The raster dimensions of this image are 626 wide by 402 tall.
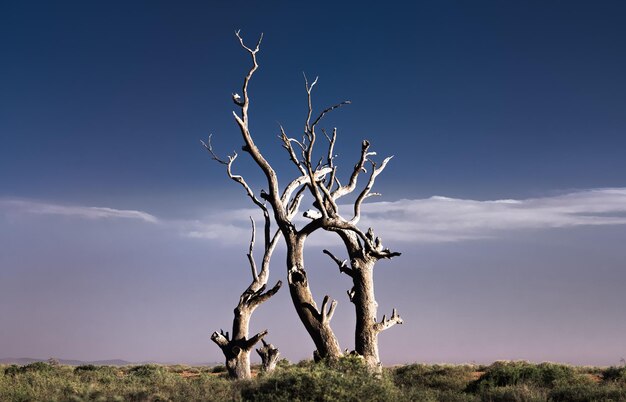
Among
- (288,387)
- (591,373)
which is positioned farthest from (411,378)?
(288,387)

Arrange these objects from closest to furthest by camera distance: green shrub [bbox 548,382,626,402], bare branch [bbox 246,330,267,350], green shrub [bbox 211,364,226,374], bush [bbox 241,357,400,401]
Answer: bush [bbox 241,357,400,401] → green shrub [bbox 548,382,626,402] → bare branch [bbox 246,330,267,350] → green shrub [bbox 211,364,226,374]

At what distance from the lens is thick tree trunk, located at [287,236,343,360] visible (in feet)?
64.1

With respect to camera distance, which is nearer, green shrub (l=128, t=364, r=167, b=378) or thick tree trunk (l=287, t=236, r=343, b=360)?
thick tree trunk (l=287, t=236, r=343, b=360)

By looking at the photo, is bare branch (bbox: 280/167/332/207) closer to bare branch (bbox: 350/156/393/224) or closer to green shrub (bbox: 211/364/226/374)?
bare branch (bbox: 350/156/393/224)

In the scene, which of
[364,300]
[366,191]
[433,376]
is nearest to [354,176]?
[366,191]

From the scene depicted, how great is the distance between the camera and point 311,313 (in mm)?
19734

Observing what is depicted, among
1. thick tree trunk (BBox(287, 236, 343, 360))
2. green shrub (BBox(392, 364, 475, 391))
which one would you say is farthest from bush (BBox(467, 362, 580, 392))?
thick tree trunk (BBox(287, 236, 343, 360))

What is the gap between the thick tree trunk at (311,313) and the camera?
19531 millimetres

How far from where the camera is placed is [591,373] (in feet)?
89.7

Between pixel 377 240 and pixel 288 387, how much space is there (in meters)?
8.18

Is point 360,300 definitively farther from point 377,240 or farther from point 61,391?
point 61,391

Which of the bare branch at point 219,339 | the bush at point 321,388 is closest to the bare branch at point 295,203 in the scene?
the bare branch at point 219,339

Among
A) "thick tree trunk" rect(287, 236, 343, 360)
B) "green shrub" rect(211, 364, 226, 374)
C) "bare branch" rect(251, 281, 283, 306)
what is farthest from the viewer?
"green shrub" rect(211, 364, 226, 374)

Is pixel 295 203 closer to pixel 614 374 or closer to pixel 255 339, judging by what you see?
pixel 255 339
